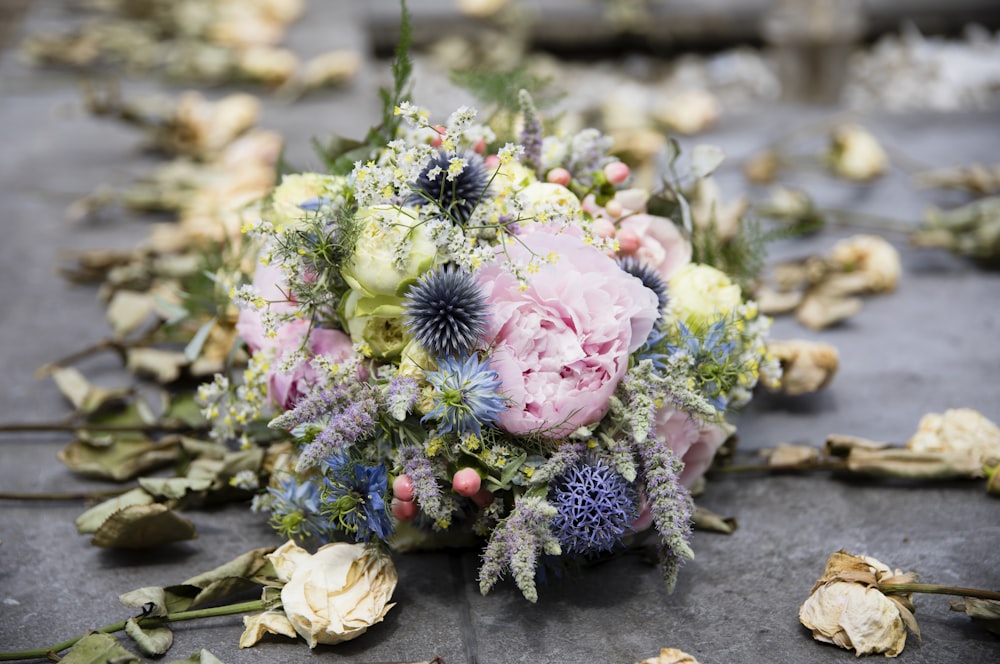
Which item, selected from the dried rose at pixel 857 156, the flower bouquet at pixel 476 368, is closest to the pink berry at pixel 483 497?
the flower bouquet at pixel 476 368

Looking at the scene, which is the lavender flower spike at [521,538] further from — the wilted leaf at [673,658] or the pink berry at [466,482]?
the wilted leaf at [673,658]

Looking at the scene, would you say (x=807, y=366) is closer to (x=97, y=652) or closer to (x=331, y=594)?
(x=331, y=594)

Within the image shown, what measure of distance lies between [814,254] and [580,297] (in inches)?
56.5

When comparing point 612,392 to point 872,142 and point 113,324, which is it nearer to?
point 113,324

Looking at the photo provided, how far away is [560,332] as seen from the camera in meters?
1.17

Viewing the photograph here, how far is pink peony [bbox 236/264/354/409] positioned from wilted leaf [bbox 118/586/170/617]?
30 centimetres

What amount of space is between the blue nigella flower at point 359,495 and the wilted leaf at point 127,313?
968mm

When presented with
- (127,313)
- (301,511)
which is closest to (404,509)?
(301,511)

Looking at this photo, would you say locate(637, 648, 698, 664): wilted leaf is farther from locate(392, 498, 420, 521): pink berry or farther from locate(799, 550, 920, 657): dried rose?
locate(392, 498, 420, 521): pink berry

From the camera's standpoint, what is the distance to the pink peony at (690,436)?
49.0 inches

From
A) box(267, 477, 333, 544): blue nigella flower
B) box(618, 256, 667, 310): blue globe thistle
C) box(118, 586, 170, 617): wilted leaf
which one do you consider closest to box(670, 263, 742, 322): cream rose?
box(618, 256, 667, 310): blue globe thistle

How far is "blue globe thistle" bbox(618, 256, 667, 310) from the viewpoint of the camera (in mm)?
1332

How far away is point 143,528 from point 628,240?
0.82 meters

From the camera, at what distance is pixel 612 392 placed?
1193mm
